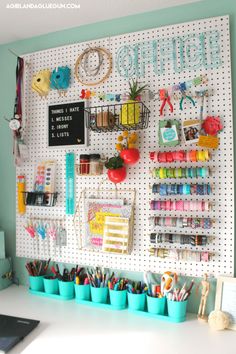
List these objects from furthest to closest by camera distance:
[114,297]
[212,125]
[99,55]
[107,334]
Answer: [99,55] → [114,297] → [212,125] → [107,334]

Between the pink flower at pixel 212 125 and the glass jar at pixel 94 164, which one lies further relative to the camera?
the glass jar at pixel 94 164

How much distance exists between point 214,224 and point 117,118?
0.64 metres

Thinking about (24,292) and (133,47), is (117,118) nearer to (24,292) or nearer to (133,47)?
(133,47)

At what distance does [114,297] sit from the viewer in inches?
57.0

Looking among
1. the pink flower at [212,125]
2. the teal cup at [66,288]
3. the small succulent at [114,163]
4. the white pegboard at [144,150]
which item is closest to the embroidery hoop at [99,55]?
the white pegboard at [144,150]

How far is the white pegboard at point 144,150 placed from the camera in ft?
4.40

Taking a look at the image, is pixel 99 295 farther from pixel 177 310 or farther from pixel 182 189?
pixel 182 189

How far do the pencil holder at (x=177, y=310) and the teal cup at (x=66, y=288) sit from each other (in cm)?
49

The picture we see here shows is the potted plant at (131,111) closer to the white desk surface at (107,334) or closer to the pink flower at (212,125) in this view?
the pink flower at (212,125)

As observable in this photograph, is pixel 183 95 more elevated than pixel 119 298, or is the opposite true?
pixel 183 95

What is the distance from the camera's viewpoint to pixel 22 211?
68.0 inches

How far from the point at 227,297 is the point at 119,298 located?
46 cm

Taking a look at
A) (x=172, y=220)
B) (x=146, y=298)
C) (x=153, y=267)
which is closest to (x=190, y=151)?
(x=172, y=220)

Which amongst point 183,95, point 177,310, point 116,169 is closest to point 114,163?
point 116,169
